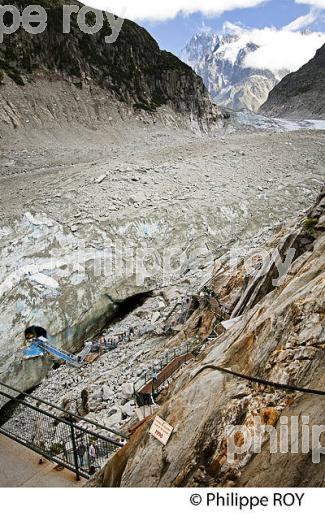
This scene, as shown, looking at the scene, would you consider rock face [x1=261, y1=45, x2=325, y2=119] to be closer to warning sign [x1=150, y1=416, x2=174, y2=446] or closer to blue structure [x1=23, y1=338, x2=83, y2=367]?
blue structure [x1=23, y1=338, x2=83, y2=367]

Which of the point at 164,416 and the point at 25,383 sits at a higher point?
the point at 164,416

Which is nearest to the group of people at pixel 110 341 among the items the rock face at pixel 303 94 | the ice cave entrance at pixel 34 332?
the ice cave entrance at pixel 34 332

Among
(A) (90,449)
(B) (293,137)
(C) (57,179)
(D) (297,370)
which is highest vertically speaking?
(B) (293,137)

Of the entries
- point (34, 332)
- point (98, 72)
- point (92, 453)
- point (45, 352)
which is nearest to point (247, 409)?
point (92, 453)

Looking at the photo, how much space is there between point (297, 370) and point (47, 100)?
37085 millimetres

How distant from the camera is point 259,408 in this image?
393 cm

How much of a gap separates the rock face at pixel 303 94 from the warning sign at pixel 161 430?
244 ft

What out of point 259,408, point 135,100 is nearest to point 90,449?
point 259,408

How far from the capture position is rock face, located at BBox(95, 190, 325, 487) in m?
3.65

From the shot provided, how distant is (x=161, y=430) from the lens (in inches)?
176

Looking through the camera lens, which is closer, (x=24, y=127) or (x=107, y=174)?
(x=107, y=174)

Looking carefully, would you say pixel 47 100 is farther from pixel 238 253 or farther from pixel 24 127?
pixel 238 253

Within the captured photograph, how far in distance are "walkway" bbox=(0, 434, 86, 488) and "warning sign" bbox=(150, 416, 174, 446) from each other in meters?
1.64

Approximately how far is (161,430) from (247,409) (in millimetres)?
1032
